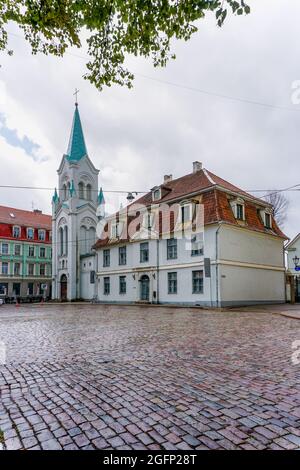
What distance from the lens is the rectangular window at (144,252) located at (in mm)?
27156

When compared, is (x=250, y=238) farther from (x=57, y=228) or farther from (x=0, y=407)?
(x=57, y=228)

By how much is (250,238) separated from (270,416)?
21440 millimetres

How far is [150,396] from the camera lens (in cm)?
400

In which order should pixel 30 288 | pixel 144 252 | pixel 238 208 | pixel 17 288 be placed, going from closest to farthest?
1. pixel 238 208
2. pixel 144 252
3. pixel 17 288
4. pixel 30 288

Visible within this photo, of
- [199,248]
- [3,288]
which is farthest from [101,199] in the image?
[199,248]

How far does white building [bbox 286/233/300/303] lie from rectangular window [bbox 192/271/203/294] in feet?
24.4

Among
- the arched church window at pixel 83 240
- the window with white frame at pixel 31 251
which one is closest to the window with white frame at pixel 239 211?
the arched church window at pixel 83 240

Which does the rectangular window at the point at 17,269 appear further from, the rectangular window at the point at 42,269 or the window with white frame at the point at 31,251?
the rectangular window at the point at 42,269

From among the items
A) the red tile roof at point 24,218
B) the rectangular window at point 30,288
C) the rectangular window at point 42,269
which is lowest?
the rectangular window at point 30,288

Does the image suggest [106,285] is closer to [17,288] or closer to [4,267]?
[17,288]

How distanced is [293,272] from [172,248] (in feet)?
51.5

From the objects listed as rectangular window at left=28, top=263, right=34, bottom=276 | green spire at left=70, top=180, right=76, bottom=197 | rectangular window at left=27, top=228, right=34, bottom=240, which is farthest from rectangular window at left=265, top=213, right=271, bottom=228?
rectangular window at left=27, top=228, right=34, bottom=240

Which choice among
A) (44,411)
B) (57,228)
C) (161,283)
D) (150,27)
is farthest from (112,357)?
(57,228)

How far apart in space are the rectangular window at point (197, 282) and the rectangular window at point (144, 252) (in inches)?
217
